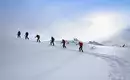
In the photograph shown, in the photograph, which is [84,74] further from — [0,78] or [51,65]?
[0,78]

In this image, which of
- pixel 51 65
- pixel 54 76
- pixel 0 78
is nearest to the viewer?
pixel 0 78

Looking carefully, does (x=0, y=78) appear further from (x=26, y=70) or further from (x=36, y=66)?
(x=36, y=66)

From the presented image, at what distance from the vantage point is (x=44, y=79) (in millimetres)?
13359

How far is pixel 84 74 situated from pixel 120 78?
7.44 ft

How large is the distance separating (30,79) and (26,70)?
2.07 m

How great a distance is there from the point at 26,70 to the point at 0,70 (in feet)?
5.05

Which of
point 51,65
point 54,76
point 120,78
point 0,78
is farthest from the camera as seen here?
point 51,65

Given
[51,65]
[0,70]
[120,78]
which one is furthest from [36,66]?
[120,78]

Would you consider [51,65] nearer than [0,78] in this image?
No

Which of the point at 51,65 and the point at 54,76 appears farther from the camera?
the point at 51,65

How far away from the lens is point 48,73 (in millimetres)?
14852

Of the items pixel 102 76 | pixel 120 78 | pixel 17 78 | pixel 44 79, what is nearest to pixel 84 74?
pixel 102 76

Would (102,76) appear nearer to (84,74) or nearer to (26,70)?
(84,74)

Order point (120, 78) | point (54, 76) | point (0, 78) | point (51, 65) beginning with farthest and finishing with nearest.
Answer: point (51, 65) < point (120, 78) < point (54, 76) < point (0, 78)
